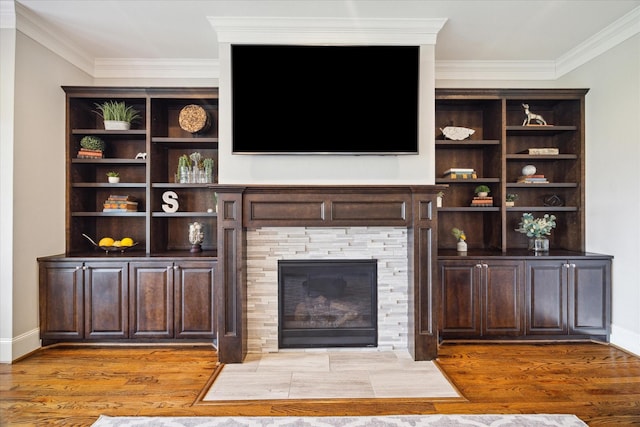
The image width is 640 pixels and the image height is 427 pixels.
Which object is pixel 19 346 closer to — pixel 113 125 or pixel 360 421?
pixel 113 125

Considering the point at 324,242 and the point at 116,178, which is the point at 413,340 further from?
the point at 116,178

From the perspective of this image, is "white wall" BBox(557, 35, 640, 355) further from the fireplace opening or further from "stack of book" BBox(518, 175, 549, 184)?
the fireplace opening

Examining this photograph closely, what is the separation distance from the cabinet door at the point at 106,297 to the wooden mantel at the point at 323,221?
0.93m

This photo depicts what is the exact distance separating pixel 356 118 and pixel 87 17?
2394 millimetres

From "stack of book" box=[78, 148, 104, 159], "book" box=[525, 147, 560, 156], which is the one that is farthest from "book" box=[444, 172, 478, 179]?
"stack of book" box=[78, 148, 104, 159]

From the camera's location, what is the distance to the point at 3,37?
10.0 ft

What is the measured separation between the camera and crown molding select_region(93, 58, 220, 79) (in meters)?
3.99

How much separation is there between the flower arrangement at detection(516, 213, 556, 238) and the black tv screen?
1.51 m

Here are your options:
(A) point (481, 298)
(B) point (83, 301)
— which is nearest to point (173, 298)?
(B) point (83, 301)

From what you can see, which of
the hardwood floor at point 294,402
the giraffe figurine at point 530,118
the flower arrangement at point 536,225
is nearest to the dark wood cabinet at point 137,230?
the hardwood floor at point 294,402

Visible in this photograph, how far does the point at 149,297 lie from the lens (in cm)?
335

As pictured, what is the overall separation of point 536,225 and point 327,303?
7.12ft

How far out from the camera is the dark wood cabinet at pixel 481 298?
3.41m

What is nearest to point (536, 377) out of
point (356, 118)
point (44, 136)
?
point (356, 118)
